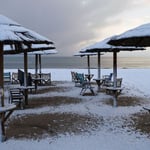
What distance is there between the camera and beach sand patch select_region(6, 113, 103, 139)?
7184mm

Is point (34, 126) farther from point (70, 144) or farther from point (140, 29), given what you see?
point (140, 29)

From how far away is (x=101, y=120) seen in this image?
862 cm

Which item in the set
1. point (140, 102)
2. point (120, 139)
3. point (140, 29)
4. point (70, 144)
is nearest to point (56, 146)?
point (70, 144)

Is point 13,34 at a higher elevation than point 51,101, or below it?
higher

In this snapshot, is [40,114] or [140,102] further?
[140,102]

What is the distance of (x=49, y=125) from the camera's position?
7.98 metres

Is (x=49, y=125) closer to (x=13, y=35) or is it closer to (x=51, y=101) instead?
(x=13, y=35)

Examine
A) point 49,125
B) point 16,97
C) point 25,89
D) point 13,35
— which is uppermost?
point 13,35

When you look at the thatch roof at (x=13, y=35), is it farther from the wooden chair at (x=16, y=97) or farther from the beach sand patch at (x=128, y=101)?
the beach sand patch at (x=128, y=101)

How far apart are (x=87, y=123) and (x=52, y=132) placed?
1.22m

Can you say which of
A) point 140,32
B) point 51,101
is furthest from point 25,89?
point 140,32

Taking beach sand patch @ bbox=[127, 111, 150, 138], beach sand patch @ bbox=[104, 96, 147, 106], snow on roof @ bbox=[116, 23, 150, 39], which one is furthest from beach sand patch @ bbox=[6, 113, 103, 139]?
beach sand patch @ bbox=[104, 96, 147, 106]

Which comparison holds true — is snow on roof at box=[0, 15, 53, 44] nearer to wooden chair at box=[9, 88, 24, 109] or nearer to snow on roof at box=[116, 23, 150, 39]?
snow on roof at box=[116, 23, 150, 39]

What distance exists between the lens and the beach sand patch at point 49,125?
7.18m
